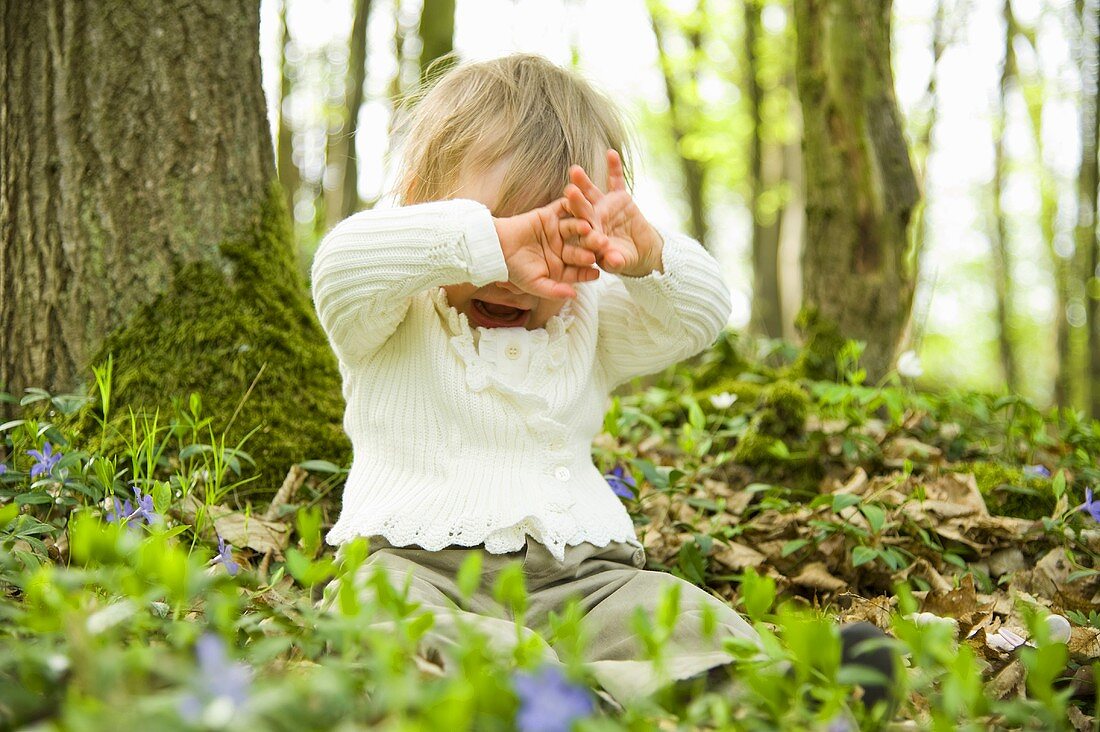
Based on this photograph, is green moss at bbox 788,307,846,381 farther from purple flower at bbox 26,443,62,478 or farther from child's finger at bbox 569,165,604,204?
purple flower at bbox 26,443,62,478

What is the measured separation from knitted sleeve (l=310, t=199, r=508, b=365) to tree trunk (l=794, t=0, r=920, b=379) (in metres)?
2.55

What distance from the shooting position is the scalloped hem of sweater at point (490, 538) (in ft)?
6.44

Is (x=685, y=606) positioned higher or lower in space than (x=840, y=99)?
lower

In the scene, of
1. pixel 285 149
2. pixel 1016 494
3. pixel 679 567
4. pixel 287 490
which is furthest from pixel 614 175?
pixel 285 149

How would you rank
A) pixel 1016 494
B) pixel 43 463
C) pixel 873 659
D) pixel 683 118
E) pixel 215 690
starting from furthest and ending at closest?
pixel 683 118 < pixel 1016 494 < pixel 43 463 < pixel 873 659 < pixel 215 690

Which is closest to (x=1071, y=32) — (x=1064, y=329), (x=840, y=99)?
(x=1064, y=329)

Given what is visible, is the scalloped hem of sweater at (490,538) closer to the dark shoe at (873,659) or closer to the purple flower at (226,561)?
the purple flower at (226,561)

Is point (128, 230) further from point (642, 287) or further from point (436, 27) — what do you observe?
point (436, 27)

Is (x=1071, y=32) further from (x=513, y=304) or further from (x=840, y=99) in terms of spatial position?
(x=513, y=304)

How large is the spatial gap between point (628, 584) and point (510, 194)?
0.90 m

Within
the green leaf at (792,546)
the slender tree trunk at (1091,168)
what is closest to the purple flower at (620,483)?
the green leaf at (792,546)

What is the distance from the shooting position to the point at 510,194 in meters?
2.09

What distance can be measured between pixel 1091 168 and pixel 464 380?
7.98 meters

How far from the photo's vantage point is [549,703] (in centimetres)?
88
